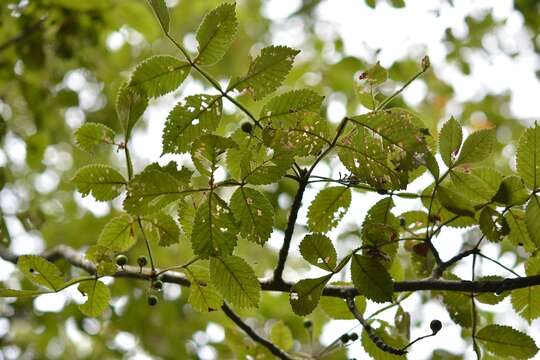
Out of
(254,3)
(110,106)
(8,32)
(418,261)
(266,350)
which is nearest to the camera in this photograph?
(418,261)

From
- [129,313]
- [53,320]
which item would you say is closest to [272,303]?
[129,313]

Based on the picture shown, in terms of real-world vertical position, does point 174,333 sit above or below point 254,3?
below

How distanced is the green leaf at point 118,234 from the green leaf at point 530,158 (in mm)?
991

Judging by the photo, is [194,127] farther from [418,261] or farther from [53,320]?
[53,320]

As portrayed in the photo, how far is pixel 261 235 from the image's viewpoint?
1.45 metres

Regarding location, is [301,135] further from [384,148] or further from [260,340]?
[260,340]

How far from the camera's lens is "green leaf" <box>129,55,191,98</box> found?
1461 millimetres

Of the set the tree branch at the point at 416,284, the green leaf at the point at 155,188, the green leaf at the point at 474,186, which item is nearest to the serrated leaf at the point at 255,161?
the green leaf at the point at 155,188

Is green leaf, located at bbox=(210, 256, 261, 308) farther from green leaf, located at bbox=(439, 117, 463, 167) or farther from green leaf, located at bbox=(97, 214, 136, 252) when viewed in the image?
green leaf, located at bbox=(439, 117, 463, 167)

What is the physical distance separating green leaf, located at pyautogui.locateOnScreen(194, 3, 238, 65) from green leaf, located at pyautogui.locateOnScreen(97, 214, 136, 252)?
502 millimetres

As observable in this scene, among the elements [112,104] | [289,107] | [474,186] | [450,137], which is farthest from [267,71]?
[112,104]

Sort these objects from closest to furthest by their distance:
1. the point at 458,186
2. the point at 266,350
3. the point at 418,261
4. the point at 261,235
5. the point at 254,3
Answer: the point at 261,235 < the point at 458,186 < the point at 418,261 < the point at 266,350 < the point at 254,3

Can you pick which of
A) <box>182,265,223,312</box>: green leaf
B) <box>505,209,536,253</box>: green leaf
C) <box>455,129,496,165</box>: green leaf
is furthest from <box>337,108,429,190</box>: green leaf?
<box>182,265,223,312</box>: green leaf

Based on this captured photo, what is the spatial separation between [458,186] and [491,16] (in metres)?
3.07
